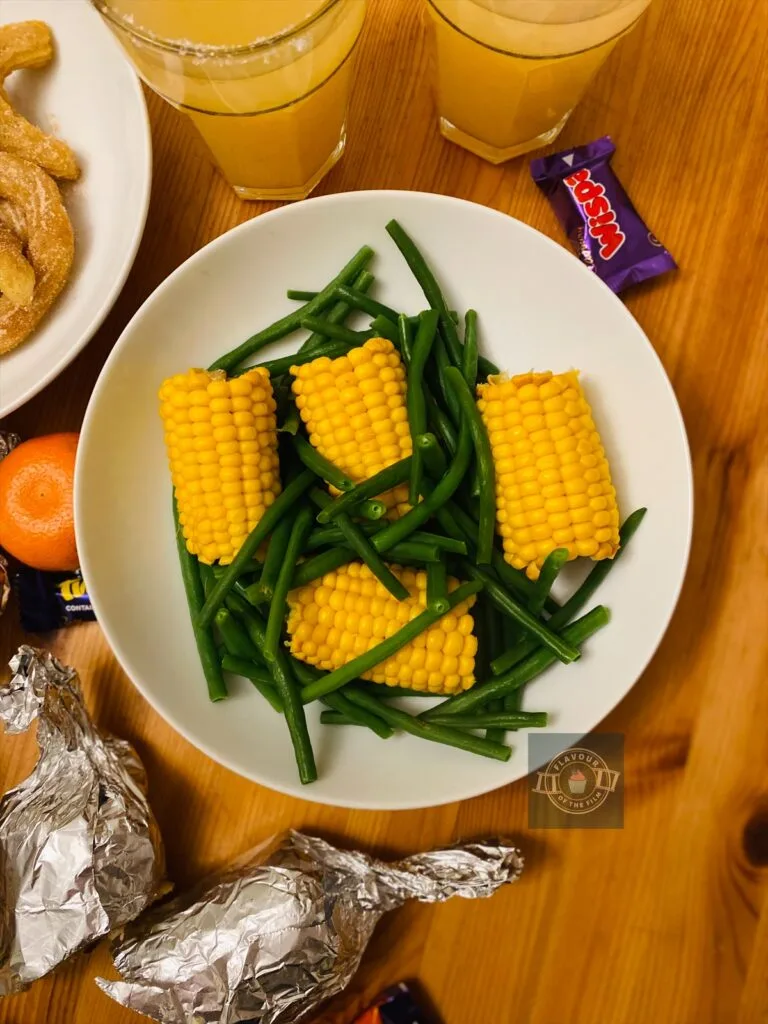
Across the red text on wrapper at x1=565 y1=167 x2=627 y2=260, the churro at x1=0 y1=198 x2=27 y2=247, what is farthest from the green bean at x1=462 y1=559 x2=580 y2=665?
the churro at x1=0 y1=198 x2=27 y2=247

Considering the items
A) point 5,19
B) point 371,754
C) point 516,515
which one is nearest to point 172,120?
point 5,19

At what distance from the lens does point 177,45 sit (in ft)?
2.43

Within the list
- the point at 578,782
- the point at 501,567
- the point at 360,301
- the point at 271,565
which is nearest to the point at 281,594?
the point at 271,565

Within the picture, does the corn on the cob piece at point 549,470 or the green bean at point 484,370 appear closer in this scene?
the corn on the cob piece at point 549,470

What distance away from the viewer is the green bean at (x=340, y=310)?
96cm

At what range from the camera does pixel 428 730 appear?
91cm

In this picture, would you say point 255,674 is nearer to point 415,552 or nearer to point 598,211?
point 415,552

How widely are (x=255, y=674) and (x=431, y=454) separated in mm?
331

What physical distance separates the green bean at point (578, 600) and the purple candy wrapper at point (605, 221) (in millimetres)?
326

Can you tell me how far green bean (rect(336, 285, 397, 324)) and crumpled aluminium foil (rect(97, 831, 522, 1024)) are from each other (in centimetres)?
67

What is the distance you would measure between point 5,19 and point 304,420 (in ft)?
2.24

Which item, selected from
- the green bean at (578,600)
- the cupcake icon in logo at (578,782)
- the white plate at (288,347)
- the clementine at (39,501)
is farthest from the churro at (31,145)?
the cupcake icon in logo at (578,782)

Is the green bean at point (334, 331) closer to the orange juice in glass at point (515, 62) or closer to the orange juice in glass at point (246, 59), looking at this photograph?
the orange juice in glass at point (246, 59)

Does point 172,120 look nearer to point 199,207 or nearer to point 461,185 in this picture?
point 199,207
